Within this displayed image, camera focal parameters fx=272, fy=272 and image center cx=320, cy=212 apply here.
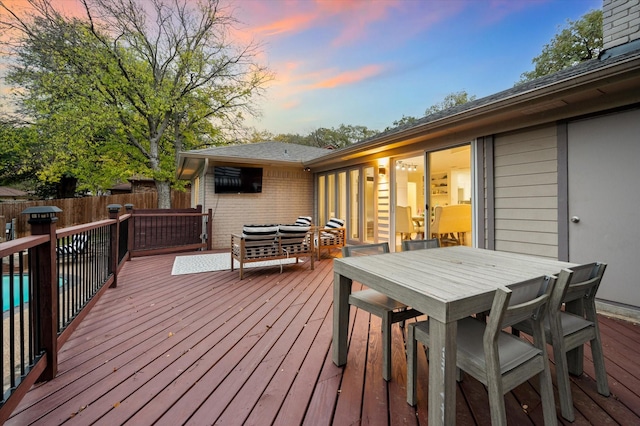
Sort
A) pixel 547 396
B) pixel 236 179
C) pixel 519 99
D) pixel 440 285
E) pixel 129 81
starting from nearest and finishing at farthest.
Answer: pixel 547 396 → pixel 440 285 → pixel 519 99 → pixel 236 179 → pixel 129 81

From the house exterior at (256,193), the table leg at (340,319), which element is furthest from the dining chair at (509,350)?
the house exterior at (256,193)

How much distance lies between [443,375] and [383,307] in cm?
79

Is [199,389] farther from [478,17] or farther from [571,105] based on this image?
[478,17]

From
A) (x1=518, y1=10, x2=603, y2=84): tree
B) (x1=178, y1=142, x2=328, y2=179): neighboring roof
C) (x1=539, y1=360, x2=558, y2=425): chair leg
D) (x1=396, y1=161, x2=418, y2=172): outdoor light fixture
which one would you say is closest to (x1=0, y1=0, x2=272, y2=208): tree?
(x1=178, y1=142, x2=328, y2=179): neighboring roof

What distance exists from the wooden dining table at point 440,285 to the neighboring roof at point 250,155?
6113 mm

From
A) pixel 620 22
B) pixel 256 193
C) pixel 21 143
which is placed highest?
pixel 21 143

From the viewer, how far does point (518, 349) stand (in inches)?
58.8

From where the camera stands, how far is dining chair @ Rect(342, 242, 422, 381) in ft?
6.43

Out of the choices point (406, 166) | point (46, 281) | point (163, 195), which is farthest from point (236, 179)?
point (46, 281)

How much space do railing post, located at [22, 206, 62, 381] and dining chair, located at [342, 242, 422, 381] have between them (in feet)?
7.14

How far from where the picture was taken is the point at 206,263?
5836 mm

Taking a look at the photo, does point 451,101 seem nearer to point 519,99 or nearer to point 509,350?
point 519,99

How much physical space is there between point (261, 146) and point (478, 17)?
746cm

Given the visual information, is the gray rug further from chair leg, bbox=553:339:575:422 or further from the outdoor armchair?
chair leg, bbox=553:339:575:422
